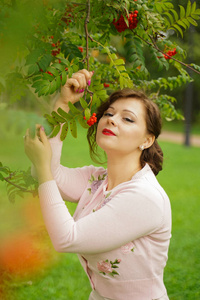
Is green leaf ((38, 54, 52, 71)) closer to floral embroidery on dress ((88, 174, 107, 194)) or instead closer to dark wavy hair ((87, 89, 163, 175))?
dark wavy hair ((87, 89, 163, 175))

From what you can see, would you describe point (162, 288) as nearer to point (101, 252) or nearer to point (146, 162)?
point (101, 252)

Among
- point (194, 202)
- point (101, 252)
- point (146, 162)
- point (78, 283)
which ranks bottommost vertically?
point (194, 202)

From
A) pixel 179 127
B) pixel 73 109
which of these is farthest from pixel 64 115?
pixel 179 127

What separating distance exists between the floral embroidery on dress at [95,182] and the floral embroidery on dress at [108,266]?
1.29 feet

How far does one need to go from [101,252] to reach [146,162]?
51 cm

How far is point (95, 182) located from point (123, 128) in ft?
1.32

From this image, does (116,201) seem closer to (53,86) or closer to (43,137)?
(43,137)

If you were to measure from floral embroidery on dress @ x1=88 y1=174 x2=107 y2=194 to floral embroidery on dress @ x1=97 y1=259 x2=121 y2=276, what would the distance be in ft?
1.29

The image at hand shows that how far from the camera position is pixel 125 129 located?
69.9 inches

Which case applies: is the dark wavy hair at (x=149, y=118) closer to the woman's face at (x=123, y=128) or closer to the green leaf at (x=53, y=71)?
the woman's face at (x=123, y=128)

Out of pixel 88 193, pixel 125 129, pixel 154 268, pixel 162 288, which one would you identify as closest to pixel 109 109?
pixel 125 129

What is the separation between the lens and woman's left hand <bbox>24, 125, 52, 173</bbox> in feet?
5.02

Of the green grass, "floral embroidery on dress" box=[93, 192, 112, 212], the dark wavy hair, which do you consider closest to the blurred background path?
the green grass

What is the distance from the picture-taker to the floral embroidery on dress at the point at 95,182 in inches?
80.0
